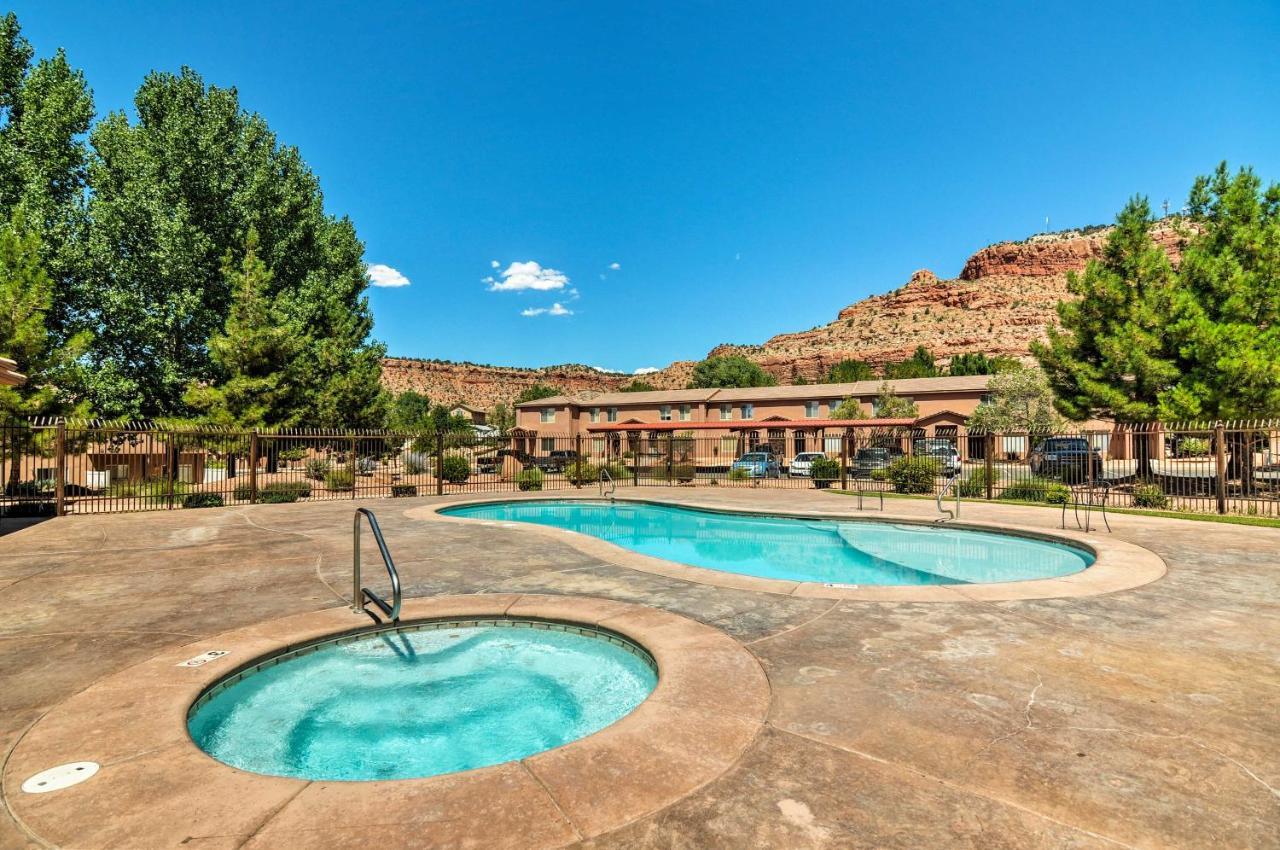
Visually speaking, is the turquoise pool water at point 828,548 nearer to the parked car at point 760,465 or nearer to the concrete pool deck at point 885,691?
the concrete pool deck at point 885,691

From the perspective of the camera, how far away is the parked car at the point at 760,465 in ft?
95.6

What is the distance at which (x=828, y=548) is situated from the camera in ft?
40.5

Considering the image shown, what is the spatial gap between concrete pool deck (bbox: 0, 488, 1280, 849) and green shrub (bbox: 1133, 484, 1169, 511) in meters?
8.06

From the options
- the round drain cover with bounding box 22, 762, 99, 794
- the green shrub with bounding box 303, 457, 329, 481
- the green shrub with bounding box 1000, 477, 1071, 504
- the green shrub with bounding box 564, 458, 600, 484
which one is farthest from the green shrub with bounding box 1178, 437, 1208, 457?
the green shrub with bounding box 303, 457, 329, 481

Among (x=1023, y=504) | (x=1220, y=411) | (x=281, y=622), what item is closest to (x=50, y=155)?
(x=281, y=622)

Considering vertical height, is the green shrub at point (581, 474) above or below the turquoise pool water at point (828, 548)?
above

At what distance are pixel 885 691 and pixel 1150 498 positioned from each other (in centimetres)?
1728

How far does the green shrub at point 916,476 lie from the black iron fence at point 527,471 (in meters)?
0.04

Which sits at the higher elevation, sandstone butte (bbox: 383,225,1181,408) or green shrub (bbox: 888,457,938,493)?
sandstone butte (bbox: 383,225,1181,408)

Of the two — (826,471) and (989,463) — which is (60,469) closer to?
(826,471)

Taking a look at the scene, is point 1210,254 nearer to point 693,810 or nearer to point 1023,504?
point 1023,504

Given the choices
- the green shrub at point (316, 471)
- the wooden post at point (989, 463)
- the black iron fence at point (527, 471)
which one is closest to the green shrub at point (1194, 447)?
the black iron fence at point (527, 471)

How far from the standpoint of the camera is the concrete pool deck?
8.76ft

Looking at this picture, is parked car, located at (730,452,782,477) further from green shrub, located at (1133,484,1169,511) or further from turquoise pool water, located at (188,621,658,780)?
turquoise pool water, located at (188,621,658,780)
